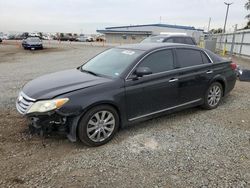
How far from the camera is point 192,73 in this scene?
474 cm

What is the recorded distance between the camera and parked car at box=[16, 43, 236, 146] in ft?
11.2

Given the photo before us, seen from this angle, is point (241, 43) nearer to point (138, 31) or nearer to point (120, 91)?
Answer: point (120, 91)

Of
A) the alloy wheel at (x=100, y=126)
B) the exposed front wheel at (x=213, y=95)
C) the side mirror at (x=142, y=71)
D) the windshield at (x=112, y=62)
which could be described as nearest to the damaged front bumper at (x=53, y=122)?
the alloy wheel at (x=100, y=126)

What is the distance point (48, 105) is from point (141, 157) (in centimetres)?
154

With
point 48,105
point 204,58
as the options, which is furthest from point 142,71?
point 204,58

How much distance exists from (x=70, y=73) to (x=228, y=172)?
314 cm

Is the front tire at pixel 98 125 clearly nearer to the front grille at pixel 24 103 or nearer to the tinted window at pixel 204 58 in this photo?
the front grille at pixel 24 103

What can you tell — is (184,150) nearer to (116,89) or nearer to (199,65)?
(116,89)

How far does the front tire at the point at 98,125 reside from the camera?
350 centimetres

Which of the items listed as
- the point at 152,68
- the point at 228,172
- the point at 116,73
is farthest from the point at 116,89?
the point at 228,172

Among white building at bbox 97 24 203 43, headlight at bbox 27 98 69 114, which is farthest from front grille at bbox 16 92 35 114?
white building at bbox 97 24 203 43

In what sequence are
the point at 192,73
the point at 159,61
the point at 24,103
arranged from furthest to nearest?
the point at 192,73 → the point at 159,61 → the point at 24,103

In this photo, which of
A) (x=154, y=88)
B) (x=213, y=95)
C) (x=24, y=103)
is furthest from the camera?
(x=213, y=95)

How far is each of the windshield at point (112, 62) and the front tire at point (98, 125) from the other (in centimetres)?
67
